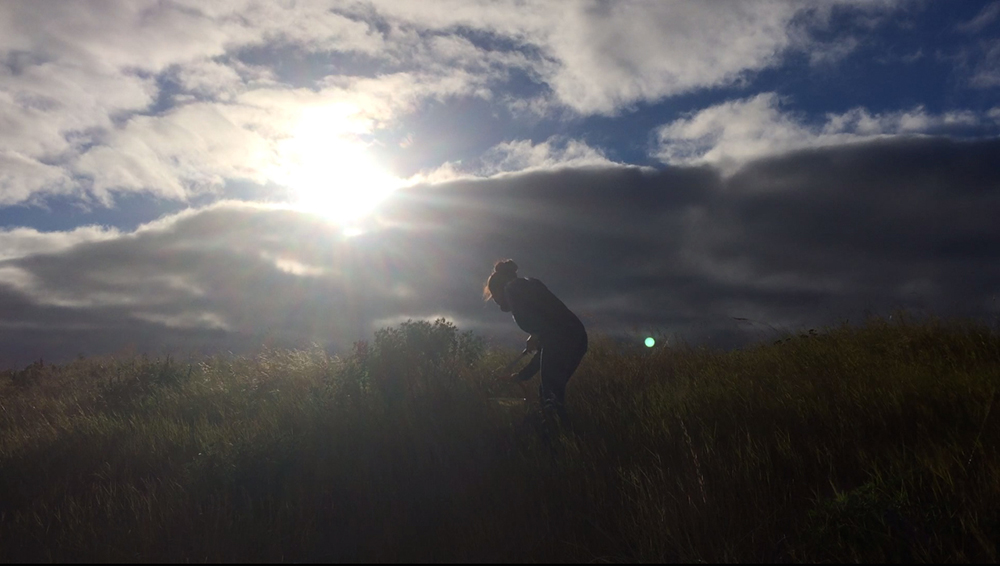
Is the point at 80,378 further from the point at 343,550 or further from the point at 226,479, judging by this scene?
the point at 343,550

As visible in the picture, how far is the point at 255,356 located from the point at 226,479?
769cm

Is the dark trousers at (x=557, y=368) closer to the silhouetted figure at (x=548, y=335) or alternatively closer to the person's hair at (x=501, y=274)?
the silhouetted figure at (x=548, y=335)

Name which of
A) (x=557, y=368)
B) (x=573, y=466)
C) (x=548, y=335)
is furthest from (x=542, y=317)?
(x=573, y=466)

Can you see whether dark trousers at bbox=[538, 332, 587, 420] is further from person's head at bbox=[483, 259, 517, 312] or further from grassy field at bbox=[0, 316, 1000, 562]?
person's head at bbox=[483, 259, 517, 312]

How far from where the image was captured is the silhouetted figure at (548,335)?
604 cm

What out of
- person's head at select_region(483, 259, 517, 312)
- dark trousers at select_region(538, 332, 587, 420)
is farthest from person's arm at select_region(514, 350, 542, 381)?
person's head at select_region(483, 259, 517, 312)

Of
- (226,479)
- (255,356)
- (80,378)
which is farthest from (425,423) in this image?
(80,378)

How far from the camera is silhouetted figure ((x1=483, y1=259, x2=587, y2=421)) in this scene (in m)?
6.04

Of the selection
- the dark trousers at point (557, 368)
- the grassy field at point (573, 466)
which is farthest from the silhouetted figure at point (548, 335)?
the grassy field at point (573, 466)

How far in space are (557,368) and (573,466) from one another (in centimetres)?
137

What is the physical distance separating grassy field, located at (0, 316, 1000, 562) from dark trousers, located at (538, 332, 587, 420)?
0.27 meters

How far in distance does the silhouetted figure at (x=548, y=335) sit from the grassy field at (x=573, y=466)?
0.38 meters

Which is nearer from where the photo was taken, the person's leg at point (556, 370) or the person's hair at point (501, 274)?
the person's leg at point (556, 370)

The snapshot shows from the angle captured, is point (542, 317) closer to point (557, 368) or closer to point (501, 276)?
point (557, 368)
